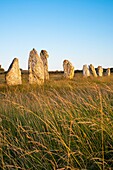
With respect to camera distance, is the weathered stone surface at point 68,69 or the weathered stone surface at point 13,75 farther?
the weathered stone surface at point 68,69

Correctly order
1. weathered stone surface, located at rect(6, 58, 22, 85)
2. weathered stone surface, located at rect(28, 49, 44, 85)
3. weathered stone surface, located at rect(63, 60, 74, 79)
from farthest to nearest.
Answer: weathered stone surface, located at rect(63, 60, 74, 79) < weathered stone surface, located at rect(28, 49, 44, 85) < weathered stone surface, located at rect(6, 58, 22, 85)

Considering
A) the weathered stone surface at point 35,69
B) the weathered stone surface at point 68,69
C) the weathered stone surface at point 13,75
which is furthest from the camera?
the weathered stone surface at point 68,69

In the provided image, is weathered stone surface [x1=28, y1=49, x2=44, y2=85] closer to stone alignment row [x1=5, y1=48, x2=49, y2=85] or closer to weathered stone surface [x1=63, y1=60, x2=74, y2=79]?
stone alignment row [x1=5, y1=48, x2=49, y2=85]

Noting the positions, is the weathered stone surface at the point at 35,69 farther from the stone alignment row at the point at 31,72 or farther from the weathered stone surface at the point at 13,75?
the weathered stone surface at the point at 13,75

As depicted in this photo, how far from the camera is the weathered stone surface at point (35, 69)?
62.4 ft

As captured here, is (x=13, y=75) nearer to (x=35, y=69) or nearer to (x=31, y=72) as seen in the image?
(x=31, y=72)

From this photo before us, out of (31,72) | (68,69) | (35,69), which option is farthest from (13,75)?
(68,69)

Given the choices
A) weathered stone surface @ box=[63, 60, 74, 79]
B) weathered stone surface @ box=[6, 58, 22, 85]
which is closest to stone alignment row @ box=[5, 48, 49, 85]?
weathered stone surface @ box=[6, 58, 22, 85]

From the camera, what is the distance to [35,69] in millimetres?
19312

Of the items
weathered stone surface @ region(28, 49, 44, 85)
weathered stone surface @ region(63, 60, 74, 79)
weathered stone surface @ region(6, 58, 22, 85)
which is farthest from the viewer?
weathered stone surface @ region(63, 60, 74, 79)

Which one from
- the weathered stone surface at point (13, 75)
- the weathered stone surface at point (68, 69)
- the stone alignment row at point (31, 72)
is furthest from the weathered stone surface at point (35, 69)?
the weathered stone surface at point (68, 69)

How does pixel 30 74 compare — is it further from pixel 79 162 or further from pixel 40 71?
pixel 79 162

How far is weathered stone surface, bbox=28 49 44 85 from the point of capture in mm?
19016

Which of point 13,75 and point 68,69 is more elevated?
point 68,69
